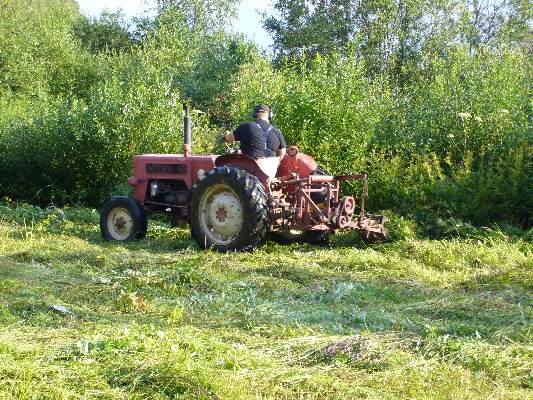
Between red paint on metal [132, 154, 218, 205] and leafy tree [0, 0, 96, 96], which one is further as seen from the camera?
leafy tree [0, 0, 96, 96]

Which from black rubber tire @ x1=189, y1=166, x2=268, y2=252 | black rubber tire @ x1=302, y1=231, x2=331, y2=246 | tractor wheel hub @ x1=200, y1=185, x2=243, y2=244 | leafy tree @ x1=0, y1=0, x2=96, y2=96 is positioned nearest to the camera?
black rubber tire @ x1=189, y1=166, x2=268, y2=252

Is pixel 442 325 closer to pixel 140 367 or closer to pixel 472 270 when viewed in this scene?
pixel 140 367

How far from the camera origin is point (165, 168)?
1063 centimetres

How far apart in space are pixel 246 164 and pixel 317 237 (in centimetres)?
150

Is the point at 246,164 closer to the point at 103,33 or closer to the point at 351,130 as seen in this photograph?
the point at 351,130

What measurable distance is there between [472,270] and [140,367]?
513 cm

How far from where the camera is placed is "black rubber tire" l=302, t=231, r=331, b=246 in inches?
401

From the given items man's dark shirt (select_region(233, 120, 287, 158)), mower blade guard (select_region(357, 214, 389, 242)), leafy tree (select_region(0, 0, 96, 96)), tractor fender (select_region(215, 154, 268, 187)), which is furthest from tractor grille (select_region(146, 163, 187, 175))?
leafy tree (select_region(0, 0, 96, 96))

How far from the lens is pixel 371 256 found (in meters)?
8.65

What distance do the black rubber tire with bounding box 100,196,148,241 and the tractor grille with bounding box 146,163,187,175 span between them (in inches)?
23.5

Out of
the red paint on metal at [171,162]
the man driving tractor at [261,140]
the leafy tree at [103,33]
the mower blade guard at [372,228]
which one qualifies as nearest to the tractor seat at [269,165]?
the man driving tractor at [261,140]

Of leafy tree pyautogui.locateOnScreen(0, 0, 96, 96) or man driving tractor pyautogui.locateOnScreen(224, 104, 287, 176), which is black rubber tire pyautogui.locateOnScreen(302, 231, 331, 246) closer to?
man driving tractor pyautogui.locateOnScreen(224, 104, 287, 176)

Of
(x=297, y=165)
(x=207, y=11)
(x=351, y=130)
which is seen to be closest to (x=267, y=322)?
(x=297, y=165)

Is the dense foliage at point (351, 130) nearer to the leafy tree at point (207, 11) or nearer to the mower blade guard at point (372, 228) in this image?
the mower blade guard at point (372, 228)
